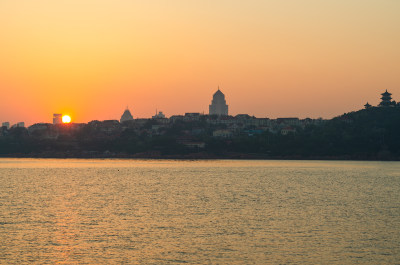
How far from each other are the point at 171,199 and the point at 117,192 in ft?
42.8

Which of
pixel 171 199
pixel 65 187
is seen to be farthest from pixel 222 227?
pixel 65 187

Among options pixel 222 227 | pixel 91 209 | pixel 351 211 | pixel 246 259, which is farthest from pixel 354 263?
pixel 91 209

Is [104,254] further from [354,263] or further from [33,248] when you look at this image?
[354,263]

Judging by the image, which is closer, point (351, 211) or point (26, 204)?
point (351, 211)

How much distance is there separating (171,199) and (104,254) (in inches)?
1319

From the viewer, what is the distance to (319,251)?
38438mm

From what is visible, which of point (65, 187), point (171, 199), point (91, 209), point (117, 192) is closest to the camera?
point (91, 209)

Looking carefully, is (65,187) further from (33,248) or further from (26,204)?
(33,248)

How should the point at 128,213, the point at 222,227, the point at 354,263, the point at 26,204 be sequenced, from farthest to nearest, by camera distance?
the point at 26,204 < the point at 128,213 < the point at 222,227 < the point at 354,263

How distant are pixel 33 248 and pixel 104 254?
4.96 metres

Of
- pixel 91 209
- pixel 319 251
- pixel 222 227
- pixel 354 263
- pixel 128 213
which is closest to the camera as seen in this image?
pixel 354 263

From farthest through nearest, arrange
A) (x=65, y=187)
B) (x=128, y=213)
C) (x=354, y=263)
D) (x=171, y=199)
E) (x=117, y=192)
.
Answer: (x=65, y=187) → (x=117, y=192) → (x=171, y=199) → (x=128, y=213) → (x=354, y=263)

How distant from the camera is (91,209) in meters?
60.2

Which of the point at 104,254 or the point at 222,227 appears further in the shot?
the point at 222,227
